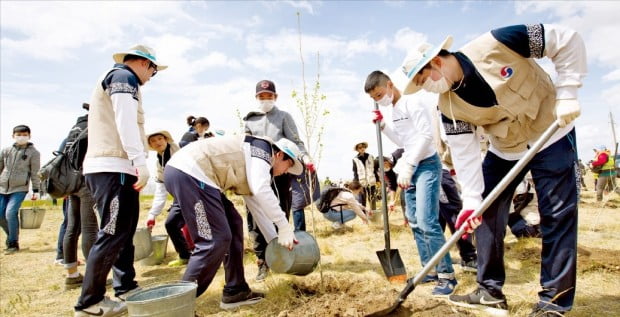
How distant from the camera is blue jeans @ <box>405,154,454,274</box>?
339 centimetres

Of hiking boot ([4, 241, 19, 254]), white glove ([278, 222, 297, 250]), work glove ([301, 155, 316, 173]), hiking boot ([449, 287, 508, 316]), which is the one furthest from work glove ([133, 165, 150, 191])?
hiking boot ([4, 241, 19, 254])

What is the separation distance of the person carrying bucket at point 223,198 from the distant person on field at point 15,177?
18.4 ft

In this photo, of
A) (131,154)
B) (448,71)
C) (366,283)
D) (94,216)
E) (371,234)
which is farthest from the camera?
(371,234)

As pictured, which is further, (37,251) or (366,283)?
(37,251)

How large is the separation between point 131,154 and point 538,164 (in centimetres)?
279

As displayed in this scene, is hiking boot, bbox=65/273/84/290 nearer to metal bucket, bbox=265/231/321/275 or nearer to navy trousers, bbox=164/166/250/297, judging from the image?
navy trousers, bbox=164/166/250/297

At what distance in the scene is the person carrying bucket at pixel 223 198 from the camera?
112 inches

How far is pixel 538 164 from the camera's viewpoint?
2.45m

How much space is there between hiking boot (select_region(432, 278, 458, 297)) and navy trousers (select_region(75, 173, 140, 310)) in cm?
251

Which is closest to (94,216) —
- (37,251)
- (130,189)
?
(130,189)

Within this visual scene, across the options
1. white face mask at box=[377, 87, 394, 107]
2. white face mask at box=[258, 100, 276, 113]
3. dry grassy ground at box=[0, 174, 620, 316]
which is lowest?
dry grassy ground at box=[0, 174, 620, 316]

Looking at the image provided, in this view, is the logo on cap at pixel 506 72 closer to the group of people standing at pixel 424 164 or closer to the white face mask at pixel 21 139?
the group of people standing at pixel 424 164

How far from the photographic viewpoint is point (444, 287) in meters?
3.34

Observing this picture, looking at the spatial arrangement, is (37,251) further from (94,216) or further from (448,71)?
(448,71)
